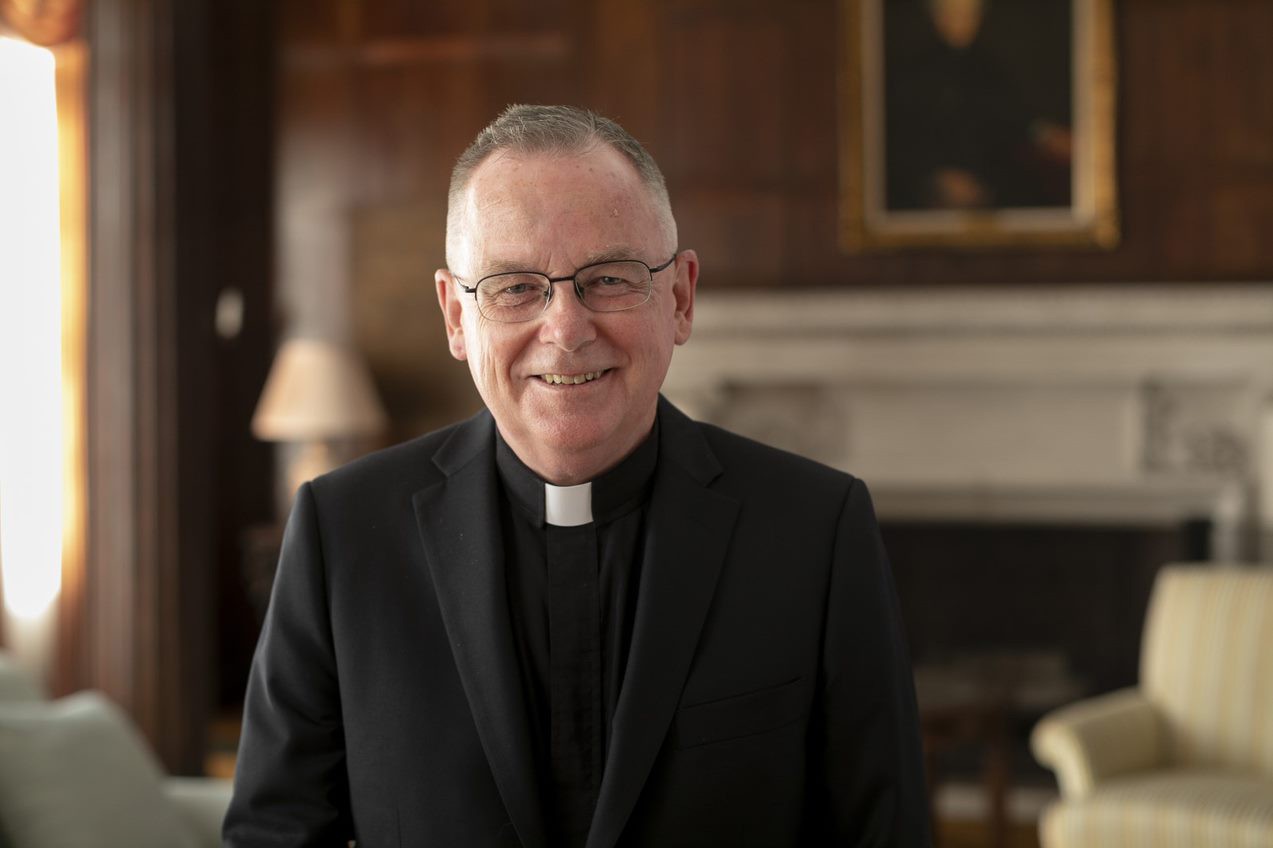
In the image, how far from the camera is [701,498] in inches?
52.6

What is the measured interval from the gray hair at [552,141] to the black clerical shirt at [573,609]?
26 cm

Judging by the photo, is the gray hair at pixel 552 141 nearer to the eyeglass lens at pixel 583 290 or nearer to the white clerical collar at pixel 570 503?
the eyeglass lens at pixel 583 290

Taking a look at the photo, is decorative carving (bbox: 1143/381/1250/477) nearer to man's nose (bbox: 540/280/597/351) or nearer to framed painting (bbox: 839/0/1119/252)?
framed painting (bbox: 839/0/1119/252)

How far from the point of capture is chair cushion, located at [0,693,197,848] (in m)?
2.76

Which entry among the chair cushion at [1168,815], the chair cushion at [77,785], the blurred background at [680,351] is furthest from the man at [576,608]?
the blurred background at [680,351]

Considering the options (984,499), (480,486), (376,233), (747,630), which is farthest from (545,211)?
(376,233)

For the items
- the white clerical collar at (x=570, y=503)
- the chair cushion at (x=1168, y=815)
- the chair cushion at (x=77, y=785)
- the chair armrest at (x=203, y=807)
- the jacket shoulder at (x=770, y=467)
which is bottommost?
the chair cushion at (x=1168, y=815)

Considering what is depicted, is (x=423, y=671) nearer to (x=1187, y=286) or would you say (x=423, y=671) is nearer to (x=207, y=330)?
(x=207, y=330)

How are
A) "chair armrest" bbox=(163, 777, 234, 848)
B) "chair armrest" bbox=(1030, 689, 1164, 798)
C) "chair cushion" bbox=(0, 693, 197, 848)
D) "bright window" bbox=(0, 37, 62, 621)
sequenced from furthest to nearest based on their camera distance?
"bright window" bbox=(0, 37, 62, 621) → "chair armrest" bbox=(1030, 689, 1164, 798) → "chair armrest" bbox=(163, 777, 234, 848) → "chair cushion" bbox=(0, 693, 197, 848)

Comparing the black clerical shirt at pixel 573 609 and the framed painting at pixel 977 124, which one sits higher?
the framed painting at pixel 977 124

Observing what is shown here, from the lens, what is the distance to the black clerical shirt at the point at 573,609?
1.29 metres

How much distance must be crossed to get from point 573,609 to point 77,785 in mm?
1930

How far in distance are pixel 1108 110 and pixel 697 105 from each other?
1.74m

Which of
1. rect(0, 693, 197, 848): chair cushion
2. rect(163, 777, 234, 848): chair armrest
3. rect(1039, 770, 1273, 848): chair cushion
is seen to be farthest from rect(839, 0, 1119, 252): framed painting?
rect(0, 693, 197, 848): chair cushion
